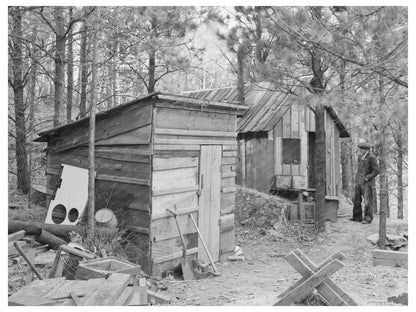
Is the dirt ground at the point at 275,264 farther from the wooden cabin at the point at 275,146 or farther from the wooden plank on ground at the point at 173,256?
the wooden cabin at the point at 275,146

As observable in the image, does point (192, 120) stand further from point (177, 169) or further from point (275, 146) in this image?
point (275, 146)

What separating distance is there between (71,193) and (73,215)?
487mm

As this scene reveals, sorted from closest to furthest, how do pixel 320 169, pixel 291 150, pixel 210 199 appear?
1. pixel 210 199
2. pixel 320 169
3. pixel 291 150

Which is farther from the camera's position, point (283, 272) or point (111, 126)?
point (283, 272)

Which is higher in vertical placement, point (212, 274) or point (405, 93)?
point (405, 93)

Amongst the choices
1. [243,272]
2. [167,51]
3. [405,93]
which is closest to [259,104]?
[167,51]

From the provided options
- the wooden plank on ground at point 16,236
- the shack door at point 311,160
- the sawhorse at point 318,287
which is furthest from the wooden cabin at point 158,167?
the shack door at point 311,160

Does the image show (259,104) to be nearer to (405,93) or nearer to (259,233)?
(259,233)

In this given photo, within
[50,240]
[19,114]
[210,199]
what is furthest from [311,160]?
[50,240]

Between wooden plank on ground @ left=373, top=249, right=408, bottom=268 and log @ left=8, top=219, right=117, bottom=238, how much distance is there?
Answer: 4.87m

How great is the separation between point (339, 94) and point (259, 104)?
308 inches

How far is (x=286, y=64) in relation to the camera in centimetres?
1084

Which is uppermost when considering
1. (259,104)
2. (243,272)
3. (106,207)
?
(259,104)

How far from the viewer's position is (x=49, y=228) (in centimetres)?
811
